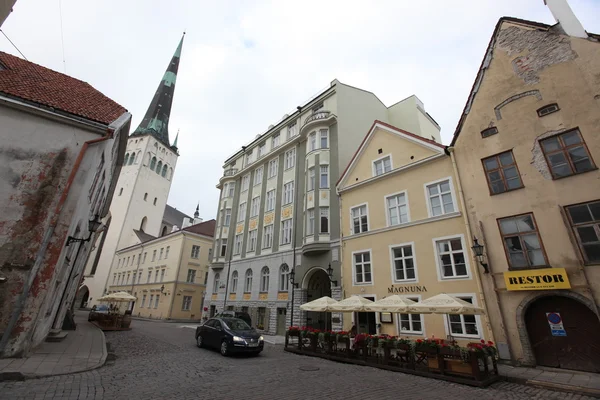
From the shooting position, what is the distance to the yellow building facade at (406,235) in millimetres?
13741

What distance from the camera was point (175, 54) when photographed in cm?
7469

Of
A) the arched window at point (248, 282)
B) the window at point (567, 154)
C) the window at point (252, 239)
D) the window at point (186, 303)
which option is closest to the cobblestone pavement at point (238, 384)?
the window at point (567, 154)

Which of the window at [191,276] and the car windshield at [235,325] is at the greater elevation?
the window at [191,276]

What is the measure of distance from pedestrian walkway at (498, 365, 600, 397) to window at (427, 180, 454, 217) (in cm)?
736

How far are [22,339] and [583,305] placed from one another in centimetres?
1891

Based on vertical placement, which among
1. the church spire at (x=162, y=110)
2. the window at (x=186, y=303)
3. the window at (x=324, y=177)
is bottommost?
the window at (x=186, y=303)

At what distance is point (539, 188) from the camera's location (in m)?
12.2

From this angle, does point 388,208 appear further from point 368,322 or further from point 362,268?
point 368,322

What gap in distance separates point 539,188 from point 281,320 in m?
18.8

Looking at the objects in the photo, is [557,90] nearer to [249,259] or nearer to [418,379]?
[418,379]

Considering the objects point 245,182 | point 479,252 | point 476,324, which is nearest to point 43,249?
point 479,252

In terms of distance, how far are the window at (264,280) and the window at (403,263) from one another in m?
12.8

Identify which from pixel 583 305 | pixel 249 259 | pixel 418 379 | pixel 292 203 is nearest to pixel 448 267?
pixel 583 305

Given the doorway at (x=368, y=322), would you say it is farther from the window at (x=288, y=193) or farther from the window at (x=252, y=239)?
the window at (x=252, y=239)
